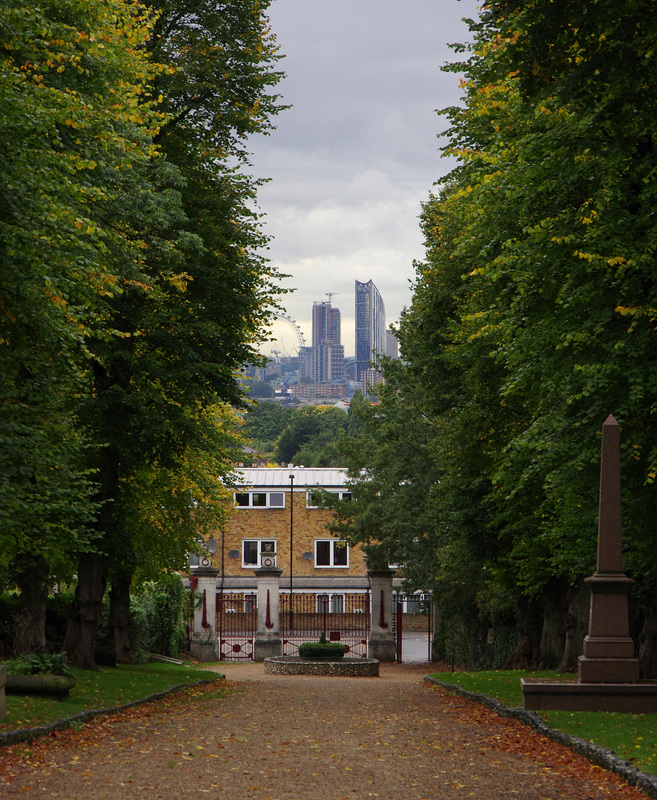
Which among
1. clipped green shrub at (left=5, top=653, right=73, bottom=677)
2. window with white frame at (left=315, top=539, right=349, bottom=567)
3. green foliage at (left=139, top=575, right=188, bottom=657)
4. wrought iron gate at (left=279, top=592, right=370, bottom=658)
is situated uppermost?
window with white frame at (left=315, top=539, right=349, bottom=567)

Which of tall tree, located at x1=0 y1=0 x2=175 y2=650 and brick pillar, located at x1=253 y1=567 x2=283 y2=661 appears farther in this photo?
brick pillar, located at x1=253 y1=567 x2=283 y2=661

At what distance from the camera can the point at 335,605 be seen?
5819 cm

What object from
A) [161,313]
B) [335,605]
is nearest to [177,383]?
[161,313]

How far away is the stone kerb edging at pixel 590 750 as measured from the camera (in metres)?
8.88

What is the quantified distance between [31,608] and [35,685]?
6.18 meters

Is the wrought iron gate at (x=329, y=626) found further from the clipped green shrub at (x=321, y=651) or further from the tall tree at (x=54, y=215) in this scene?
the tall tree at (x=54, y=215)

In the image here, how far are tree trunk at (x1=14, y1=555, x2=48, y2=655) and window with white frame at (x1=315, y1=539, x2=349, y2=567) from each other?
37.8 meters

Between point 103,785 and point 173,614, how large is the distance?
28.4 metres

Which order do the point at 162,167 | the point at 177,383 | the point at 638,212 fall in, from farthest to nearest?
the point at 177,383
the point at 162,167
the point at 638,212

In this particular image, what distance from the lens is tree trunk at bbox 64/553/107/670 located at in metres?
21.6

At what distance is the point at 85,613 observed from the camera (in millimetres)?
21641

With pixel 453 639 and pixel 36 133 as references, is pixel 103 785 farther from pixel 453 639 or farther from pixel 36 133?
pixel 453 639

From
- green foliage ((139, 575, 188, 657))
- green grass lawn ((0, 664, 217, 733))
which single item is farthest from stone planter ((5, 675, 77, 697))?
green foliage ((139, 575, 188, 657))

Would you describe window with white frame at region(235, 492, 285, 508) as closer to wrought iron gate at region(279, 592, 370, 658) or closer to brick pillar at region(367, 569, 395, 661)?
wrought iron gate at region(279, 592, 370, 658)
